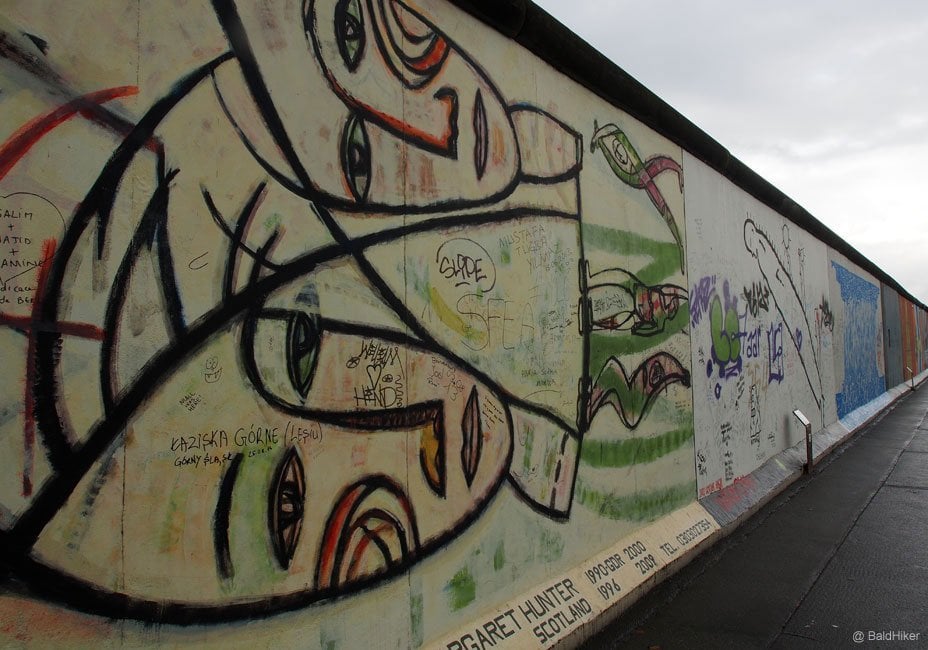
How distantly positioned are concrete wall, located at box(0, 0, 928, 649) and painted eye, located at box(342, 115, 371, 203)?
1 cm

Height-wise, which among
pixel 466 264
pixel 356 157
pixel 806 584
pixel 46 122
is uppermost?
pixel 356 157

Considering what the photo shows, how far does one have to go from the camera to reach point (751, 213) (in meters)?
8.66

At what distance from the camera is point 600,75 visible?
5023 mm

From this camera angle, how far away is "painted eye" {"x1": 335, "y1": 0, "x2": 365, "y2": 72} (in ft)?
9.74

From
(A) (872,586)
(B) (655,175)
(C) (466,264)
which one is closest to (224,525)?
(C) (466,264)

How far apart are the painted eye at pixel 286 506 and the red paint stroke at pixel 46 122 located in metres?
1.33

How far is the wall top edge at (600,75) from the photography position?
3984mm

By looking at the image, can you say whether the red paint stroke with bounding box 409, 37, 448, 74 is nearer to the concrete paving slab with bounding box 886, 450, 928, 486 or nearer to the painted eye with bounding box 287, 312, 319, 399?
the painted eye with bounding box 287, 312, 319, 399

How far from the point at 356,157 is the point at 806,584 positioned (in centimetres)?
445

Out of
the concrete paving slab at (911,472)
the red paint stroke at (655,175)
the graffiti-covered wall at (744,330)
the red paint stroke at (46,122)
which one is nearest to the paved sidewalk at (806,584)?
the concrete paving slab at (911,472)

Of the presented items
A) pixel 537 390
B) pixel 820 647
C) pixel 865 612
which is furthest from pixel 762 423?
pixel 537 390

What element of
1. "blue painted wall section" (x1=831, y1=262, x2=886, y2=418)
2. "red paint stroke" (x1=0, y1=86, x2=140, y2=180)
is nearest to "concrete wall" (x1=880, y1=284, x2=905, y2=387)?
"blue painted wall section" (x1=831, y1=262, x2=886, y2=418)

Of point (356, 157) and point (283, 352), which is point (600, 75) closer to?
point (356, 157)

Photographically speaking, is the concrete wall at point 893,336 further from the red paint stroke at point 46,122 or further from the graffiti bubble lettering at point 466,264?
the red paint stroke at point 46,122
